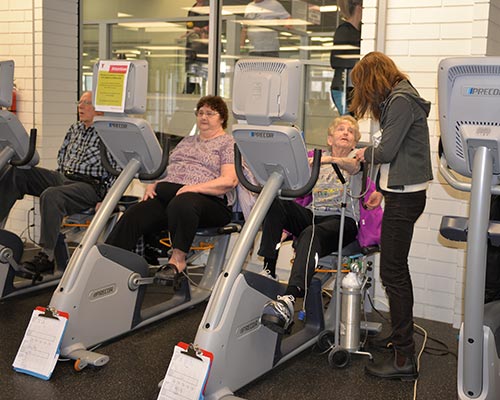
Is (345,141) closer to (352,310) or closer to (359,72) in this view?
(359,72)

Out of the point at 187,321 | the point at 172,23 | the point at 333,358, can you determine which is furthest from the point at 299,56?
the point at 333,358

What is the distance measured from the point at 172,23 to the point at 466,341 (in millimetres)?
4555

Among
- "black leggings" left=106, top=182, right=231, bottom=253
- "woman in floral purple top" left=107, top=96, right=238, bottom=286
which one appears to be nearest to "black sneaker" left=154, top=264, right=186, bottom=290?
"woman in floral purple top" left=107, top=96, right=238, bottom=286

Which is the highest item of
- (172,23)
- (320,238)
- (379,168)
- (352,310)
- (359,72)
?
(172,23)

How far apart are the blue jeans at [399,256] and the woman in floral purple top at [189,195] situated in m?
1.23

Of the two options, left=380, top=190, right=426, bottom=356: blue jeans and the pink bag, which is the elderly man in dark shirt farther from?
left=380, top=190, right=426, bottom=356: blue jeans

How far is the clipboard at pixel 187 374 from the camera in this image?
2998 mm

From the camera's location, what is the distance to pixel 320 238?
3.80m

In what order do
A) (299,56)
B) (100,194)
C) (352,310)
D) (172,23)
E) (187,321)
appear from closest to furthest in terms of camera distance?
(352,310) → (187,321) → (100,194) → (299,56) → (172,23)

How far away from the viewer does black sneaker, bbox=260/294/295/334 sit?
3334 millimetres

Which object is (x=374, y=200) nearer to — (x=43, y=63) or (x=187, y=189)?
(x=187, y=189)

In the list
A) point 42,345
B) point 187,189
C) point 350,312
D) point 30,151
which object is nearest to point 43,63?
point 30,151

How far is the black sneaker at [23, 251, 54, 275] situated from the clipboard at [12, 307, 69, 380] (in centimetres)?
128

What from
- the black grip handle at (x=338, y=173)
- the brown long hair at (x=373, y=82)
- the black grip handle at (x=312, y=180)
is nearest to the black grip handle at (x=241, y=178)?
the black grip handle at (x=312, y=180)
